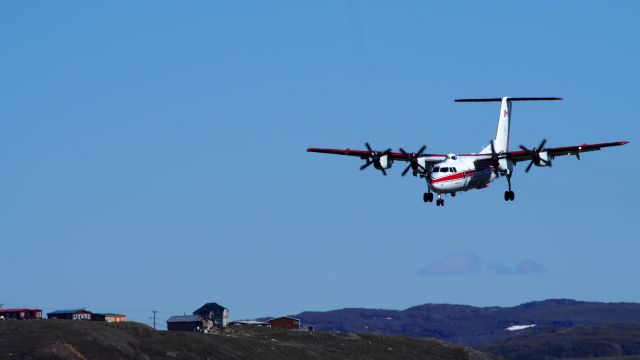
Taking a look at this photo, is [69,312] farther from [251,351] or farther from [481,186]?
[481,186]

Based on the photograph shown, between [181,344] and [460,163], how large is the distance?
167 ft

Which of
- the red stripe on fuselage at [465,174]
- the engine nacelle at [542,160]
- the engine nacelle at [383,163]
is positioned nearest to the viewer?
the red stripe on fuselage at [465,174]

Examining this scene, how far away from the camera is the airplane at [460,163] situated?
117 metres

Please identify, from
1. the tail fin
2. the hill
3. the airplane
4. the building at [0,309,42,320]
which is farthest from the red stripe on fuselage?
the building at [0,309,42,320]

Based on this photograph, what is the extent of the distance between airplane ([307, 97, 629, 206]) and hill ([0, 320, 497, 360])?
3781 cm

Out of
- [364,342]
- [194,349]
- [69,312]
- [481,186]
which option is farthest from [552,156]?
[69,312]

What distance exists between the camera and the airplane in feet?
383

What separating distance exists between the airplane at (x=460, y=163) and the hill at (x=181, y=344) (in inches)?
1488

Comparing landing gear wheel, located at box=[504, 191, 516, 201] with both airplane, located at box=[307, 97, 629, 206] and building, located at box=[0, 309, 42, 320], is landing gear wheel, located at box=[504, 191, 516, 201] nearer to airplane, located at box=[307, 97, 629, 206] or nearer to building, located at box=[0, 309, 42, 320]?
airplane, located at box=[307, 97, 629, 206]

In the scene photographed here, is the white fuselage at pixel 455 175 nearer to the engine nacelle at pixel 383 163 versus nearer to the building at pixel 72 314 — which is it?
the engine nacelle at pixel 383 163

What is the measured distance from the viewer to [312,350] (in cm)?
17150

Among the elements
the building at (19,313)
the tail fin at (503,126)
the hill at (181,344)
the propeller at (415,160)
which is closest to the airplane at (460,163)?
the propeller at (415,160)

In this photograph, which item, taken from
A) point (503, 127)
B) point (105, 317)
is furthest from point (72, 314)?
point (503, 127)

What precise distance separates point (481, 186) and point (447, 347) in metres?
73.3
